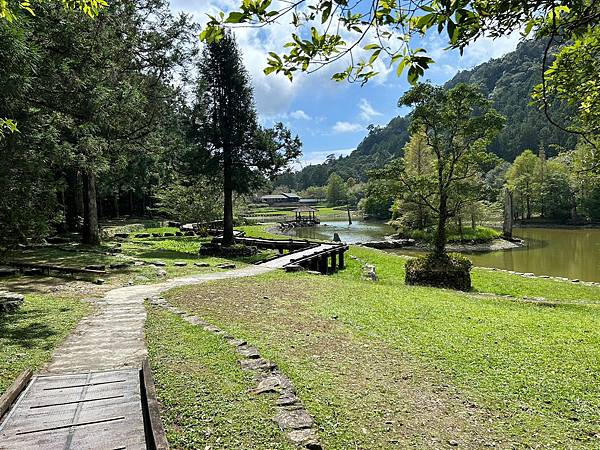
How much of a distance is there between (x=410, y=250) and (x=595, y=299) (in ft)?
54.7

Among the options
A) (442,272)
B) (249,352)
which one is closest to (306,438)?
(249,352)

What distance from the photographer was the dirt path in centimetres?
512

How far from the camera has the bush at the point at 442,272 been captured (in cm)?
1263

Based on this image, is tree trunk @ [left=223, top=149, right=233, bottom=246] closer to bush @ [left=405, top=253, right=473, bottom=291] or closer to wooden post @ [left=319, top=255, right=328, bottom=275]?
wooden post @ [left=319, top=255, right=328, bottom=275]

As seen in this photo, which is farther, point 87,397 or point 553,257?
point 553,257

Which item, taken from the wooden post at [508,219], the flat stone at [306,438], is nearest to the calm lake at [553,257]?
the wooden post at [508,219]

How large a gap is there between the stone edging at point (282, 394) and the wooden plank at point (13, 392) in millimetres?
2226

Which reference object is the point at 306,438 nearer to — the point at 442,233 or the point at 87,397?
the point at 87,397

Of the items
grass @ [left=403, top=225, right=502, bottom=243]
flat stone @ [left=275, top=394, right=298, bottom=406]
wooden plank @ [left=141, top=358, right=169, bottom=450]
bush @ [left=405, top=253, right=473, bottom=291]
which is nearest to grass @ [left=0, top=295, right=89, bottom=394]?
wooden plank @ [left=141, top=358, right=169, bottom=450]

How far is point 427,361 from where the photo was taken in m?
5.36

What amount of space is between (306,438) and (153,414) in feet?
4.21

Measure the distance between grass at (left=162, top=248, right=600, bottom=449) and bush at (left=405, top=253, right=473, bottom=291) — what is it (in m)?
2.51

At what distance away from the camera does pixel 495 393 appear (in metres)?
4.47

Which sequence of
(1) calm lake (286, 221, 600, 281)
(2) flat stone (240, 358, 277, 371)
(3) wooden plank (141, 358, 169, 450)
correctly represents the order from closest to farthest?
(3) wooden plank (141, 358, 169, 450), (2) flat stone (240, 358, 277, 371), (1) calm lake (286, 221, 600, 281)
